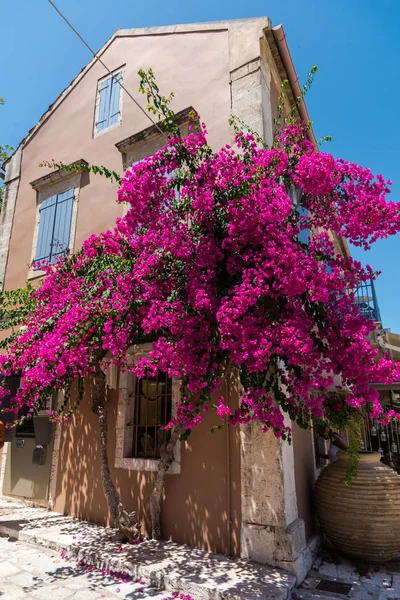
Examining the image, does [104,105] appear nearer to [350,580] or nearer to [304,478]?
[304,478]

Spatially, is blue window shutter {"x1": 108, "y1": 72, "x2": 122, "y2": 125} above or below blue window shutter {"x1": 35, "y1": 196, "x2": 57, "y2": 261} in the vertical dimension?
above

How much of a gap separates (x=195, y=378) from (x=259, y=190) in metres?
2.06

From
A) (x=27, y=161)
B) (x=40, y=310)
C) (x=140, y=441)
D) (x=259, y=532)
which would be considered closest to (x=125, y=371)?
(x=140, y=441)

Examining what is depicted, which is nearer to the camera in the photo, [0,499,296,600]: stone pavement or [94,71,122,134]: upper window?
[0,499,296,600]: stone pavement

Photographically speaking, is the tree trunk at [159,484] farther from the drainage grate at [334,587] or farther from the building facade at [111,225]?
the drainage grate at [334,587]

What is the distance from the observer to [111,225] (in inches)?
286

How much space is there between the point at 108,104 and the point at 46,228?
3.00m

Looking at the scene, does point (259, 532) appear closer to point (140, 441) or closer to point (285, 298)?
point (140, 441)

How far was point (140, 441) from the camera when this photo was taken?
5906 mm

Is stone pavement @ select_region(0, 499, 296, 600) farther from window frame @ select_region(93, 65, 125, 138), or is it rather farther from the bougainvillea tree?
window frame @ select_region(93, 65, 125, 138)

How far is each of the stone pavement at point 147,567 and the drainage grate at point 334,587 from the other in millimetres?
361

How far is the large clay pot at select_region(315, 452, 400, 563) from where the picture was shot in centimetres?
452

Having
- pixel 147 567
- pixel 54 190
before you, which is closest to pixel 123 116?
pixel 54 190

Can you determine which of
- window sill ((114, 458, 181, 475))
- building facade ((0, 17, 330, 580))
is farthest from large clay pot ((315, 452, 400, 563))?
window sill ((114, 458, 181, 475))
